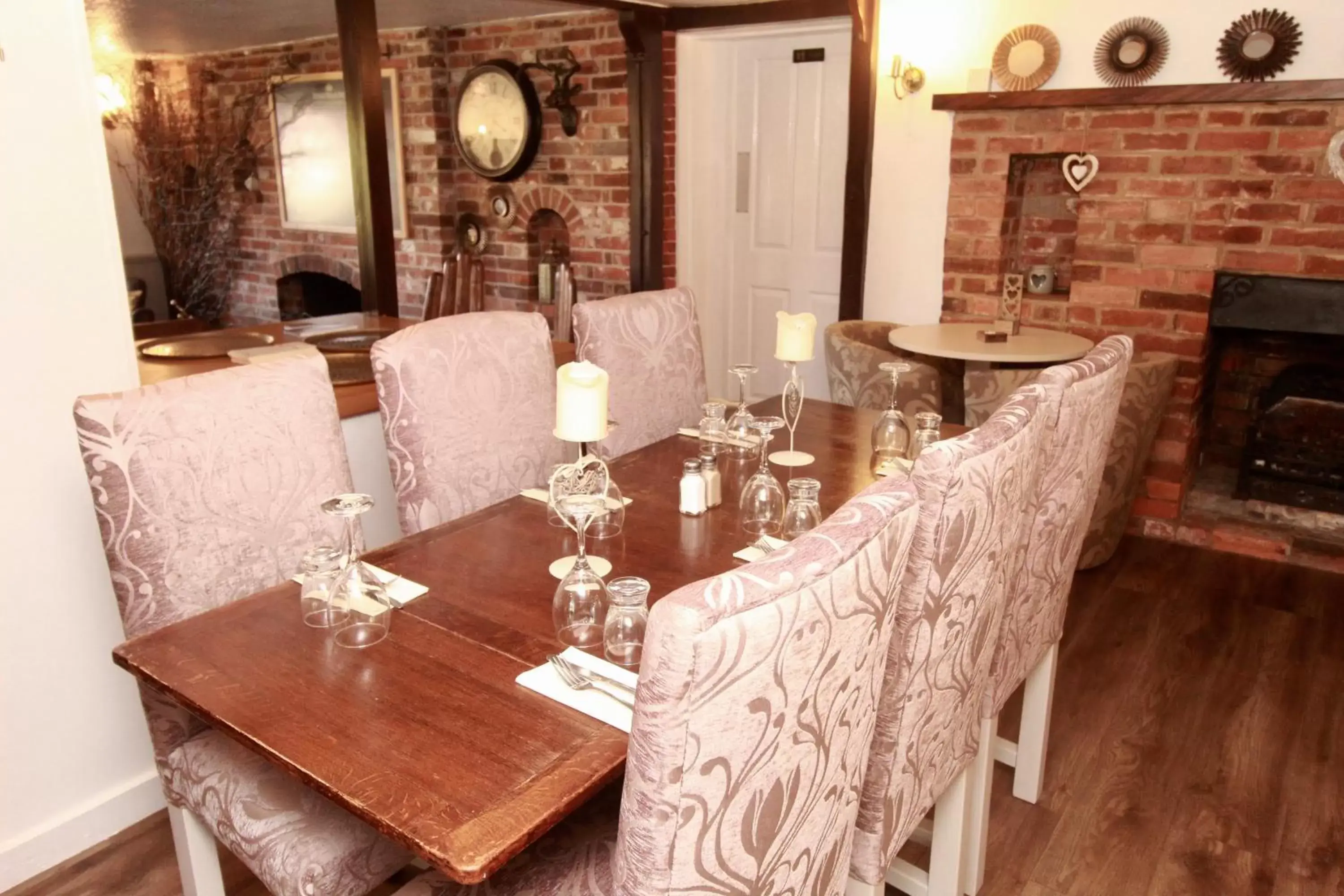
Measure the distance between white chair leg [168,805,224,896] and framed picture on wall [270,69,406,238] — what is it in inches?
171

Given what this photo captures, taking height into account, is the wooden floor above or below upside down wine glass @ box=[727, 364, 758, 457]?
below

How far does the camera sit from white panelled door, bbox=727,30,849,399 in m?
4.31

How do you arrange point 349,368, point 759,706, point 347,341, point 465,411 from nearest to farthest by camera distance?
point 759,706 < point 465,411 < point 349,368 < point 347,341

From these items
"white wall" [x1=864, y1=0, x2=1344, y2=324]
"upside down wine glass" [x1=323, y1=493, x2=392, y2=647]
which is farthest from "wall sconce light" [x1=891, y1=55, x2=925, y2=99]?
"upside down wine glass" [x1=323, y1=493, x2=392, y2=647]

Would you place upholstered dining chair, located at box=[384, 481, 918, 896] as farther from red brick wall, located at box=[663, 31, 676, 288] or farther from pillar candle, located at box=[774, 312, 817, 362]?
red brick wall, located at box=[663, 31, 676, 288]

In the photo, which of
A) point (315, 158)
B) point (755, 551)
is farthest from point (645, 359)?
point (315, 158)

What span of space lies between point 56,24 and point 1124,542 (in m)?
3.47

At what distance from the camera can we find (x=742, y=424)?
87.9 inches

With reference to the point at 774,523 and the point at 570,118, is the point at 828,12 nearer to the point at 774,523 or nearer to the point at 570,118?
the point at 570,118

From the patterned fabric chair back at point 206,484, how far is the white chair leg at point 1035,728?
1.44 meters

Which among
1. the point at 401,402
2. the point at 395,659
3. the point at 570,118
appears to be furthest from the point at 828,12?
the point at 395,659

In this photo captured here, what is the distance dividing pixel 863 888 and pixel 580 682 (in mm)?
522

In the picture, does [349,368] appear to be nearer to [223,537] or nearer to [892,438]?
[223,537]

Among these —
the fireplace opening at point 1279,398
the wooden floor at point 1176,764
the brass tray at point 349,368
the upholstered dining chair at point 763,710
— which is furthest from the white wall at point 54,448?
the fireplace opening at point 1279,398
